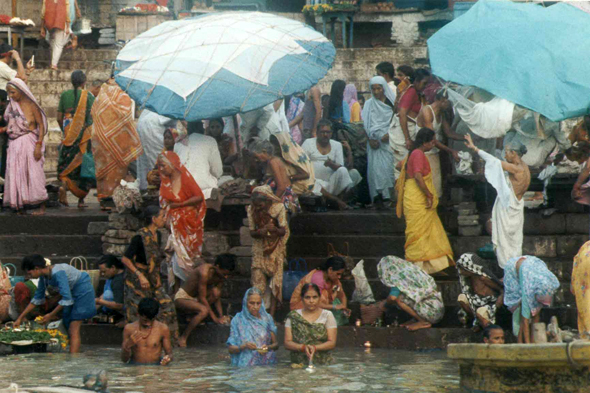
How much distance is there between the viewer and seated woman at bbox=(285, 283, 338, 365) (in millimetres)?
11180

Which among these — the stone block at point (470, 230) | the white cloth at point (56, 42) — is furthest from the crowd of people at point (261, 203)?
the white cloth at point (56, 42)

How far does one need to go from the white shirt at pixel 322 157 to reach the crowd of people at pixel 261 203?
16 mm

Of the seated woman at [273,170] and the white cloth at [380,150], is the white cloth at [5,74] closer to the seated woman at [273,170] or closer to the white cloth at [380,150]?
the seated woman at [273,170]

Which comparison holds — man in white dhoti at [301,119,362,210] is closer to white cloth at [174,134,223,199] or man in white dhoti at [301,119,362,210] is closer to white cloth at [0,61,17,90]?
white cloth at [174,134,223,199]

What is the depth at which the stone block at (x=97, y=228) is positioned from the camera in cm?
1392

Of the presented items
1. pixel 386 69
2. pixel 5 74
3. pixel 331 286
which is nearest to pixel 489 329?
pixel 331 286

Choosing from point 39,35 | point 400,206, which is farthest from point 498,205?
point 39,35

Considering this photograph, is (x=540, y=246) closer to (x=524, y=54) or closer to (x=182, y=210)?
(x=524, y=54)

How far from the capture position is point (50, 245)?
14031mm

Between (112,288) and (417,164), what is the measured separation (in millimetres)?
3221

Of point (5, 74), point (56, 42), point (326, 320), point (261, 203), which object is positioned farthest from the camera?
point (56, 42)

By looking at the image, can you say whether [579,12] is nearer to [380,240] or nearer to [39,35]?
[380,240]

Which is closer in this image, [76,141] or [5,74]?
[76,141]

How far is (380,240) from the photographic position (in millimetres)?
13484
